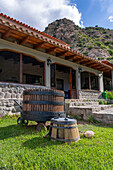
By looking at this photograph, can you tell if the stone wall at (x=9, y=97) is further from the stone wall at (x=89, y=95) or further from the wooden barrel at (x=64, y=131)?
the stone wall at (x=89, y=95)

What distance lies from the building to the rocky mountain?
28262mm

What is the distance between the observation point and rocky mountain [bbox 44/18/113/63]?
3959 centimetres

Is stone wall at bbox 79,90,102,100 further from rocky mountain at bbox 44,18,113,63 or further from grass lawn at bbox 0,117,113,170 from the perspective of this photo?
rocky mountain at bbox 44,18,113,63

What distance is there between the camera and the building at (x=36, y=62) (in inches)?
218

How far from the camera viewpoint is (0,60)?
9891 mm

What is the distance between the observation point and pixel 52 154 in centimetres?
205

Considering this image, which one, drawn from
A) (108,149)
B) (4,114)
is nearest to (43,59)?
(4,114)

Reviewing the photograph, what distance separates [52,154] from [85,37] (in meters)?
51.5

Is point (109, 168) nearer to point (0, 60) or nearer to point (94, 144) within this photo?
point (94, 144)

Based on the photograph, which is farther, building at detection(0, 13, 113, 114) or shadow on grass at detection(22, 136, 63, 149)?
building at detection(0, 13, 113, 114)

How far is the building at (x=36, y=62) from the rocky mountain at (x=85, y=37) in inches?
1113

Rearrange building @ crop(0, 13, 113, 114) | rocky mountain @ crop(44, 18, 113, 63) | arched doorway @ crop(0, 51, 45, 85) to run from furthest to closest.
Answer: rocky mountain @ crop(44, 18, 113, 63) → arched doorway @ crop(0, 51, 45, 85) → building @ crop(0, 13, 113, 114)

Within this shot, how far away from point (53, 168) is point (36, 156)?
392mm

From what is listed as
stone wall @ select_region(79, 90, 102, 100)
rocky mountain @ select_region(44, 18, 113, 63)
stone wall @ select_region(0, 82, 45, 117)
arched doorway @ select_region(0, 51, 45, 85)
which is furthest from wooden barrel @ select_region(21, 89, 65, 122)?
rocky mountain @ select_region(44, 18, 113, 63)
